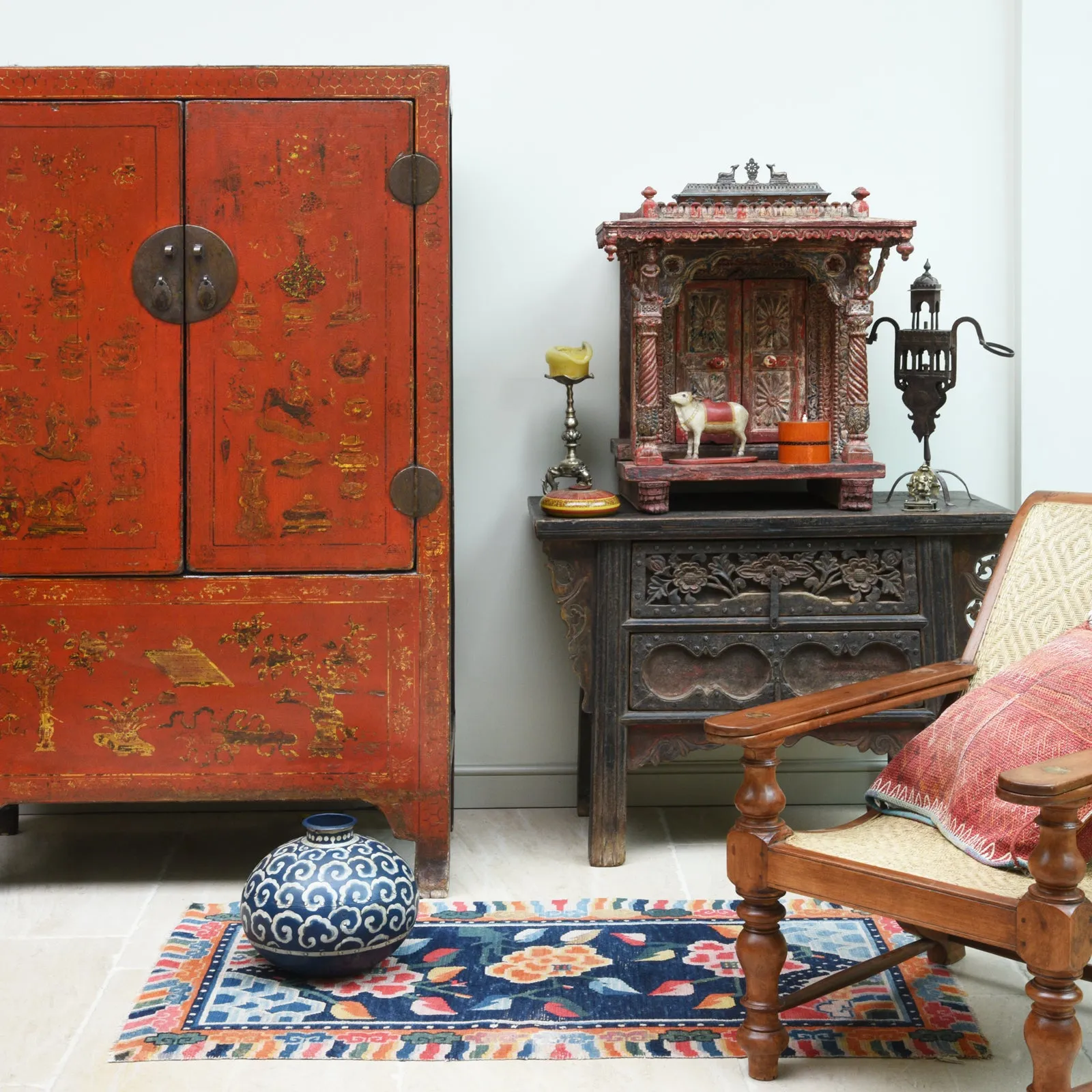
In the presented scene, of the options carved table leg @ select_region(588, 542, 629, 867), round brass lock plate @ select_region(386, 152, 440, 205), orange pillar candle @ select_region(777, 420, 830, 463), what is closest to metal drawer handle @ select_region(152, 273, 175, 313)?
round brass lock plate @ select_region(386, 152, 440, 205)

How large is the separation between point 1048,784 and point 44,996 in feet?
6.26

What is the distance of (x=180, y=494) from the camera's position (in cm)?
297

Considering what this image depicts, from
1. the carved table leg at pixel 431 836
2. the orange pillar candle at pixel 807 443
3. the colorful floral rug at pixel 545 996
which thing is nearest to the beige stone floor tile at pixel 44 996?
the colorful floral rug at pixel 545 996

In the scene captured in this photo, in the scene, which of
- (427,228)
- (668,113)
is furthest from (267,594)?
(668,113)

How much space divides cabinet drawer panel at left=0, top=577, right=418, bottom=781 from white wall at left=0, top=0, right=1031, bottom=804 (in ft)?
2.30

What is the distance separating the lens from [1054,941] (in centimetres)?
184

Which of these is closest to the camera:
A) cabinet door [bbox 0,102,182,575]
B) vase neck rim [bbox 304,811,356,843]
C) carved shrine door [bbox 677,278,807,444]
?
vase neck rim [bbox 304,811,356,843]

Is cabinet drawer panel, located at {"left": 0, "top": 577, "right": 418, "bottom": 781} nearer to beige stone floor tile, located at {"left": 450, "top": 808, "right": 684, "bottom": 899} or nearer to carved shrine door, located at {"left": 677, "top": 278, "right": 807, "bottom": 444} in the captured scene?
beige stone floor tile, located at {"left": 450, "top": 808, "right": 684, "bottom": 899}

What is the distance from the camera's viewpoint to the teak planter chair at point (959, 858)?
184cm

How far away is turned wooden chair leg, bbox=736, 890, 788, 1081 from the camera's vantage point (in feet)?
7.18

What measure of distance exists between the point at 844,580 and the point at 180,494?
1.59 meters

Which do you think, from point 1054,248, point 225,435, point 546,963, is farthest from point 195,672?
point 1054,248

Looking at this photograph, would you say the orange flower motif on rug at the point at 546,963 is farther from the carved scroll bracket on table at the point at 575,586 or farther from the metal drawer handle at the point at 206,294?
the metal drawer handle at the point at 206,294

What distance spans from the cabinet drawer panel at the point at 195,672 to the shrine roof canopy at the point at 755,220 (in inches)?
40.4
